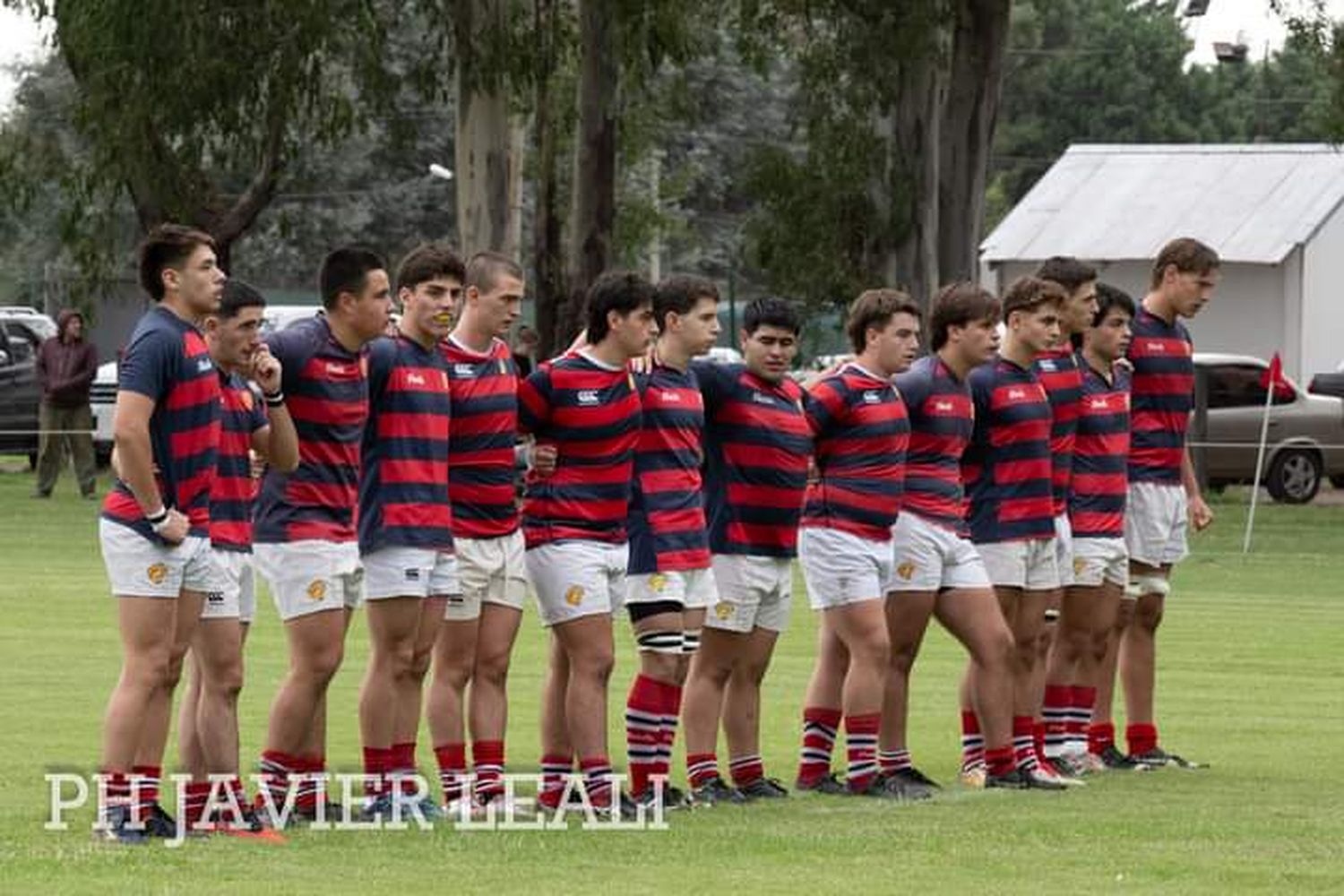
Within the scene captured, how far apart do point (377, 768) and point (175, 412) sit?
172cm

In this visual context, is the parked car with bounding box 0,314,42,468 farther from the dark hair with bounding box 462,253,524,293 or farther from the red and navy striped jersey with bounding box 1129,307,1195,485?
the dark hair with bounding box 462,253,524,293

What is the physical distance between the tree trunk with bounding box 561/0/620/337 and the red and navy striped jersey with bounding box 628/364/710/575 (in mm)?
22139

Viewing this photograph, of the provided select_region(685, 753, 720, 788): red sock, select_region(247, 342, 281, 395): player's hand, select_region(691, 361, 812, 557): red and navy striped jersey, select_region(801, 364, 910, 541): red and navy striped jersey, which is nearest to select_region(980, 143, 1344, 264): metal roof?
select_region(801, 364, 910, 541): red and navy striped jersey

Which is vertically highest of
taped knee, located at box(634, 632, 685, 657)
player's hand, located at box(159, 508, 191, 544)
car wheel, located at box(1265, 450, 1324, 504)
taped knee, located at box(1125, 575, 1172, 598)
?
player's hand, located at box(159, 508, 191, 544)

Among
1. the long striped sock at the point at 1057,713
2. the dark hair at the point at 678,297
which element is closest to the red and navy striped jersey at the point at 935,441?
the dark hair at the point at 678,297

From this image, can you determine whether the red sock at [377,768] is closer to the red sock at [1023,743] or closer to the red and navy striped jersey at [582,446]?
the red and navy striped jersey at [582,446]

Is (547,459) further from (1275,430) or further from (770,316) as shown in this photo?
(1275,430)

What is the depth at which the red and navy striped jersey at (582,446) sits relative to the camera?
11.9 meters

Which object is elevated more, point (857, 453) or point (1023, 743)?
point (857, 453)

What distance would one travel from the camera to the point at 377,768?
1154 centimetres

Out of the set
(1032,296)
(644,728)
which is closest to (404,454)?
(644,728)

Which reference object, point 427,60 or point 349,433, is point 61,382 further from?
point 349,433

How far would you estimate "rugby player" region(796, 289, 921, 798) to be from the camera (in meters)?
12.6

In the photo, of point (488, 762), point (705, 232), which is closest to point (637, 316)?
point (488, 762)
